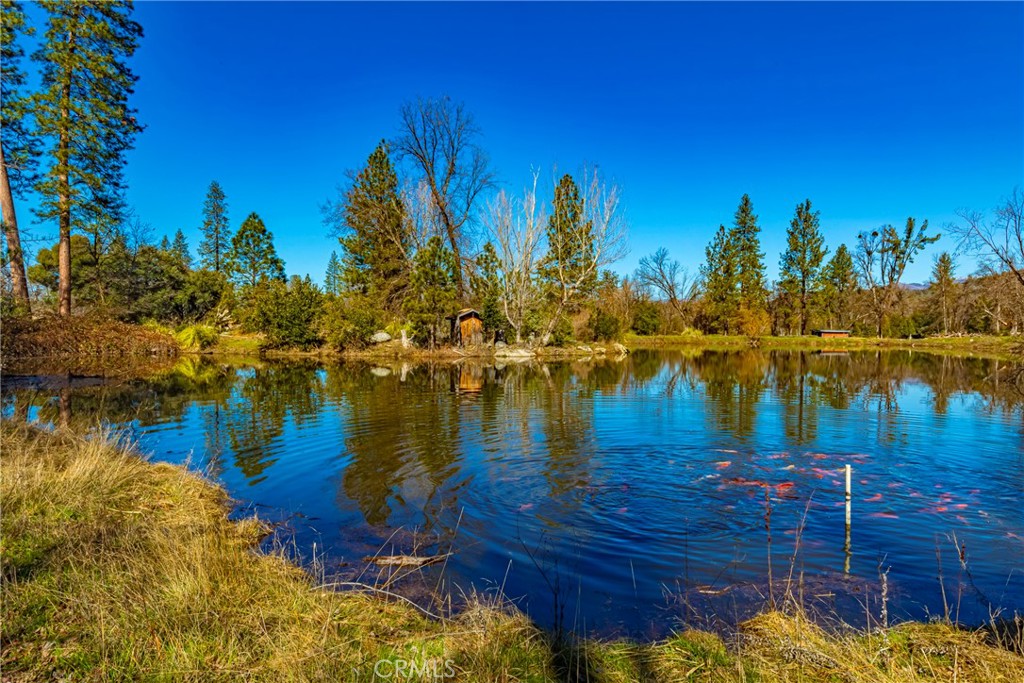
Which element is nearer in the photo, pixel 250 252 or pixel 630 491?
pixel 630 491

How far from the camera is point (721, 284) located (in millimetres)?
A: 60375

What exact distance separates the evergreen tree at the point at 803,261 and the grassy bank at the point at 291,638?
67.0 meters

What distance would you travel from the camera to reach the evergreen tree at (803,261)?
2467 inches

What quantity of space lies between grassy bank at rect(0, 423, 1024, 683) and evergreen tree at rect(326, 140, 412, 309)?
32.8m

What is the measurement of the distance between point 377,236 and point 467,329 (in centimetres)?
1057

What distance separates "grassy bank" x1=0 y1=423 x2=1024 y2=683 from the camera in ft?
9.62

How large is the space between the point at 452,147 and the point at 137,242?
23988 mm

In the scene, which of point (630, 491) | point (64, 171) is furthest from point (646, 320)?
point (630, 491)

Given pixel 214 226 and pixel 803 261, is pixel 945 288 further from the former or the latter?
pixel 214 226

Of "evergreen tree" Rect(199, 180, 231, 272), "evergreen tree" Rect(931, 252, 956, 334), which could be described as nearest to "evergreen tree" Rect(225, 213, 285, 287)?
"evergreen tree" Rect(199, 180, 231, 272)

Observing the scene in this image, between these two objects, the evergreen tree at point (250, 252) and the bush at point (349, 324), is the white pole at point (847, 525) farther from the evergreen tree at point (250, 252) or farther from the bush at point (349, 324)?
the evergreen tree at point (250, 252)

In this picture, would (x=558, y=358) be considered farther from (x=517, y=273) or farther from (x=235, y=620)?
(x=235, y=620)

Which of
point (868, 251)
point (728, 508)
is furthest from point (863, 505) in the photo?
point (868, 251)

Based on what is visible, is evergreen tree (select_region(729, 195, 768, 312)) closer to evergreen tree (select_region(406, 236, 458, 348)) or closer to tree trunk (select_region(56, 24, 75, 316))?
evergreen tree (select_region(406, 236, 458, 348))
